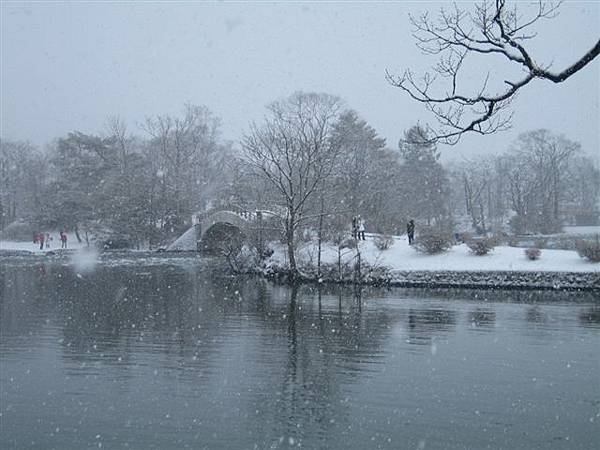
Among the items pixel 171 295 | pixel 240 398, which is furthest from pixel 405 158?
pixel 240 398

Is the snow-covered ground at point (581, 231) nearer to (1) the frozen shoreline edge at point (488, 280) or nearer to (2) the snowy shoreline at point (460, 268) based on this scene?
(2) the snowy shoreline at point (460, 268)

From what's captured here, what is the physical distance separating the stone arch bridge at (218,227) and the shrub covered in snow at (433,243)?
7031 mm

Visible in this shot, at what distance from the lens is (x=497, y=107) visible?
6258 millimetres

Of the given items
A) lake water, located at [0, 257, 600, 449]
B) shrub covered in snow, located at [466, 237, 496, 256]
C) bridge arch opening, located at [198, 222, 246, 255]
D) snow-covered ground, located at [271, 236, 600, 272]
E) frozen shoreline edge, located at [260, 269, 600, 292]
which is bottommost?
lake water, located at [0, 257, 600, 449]

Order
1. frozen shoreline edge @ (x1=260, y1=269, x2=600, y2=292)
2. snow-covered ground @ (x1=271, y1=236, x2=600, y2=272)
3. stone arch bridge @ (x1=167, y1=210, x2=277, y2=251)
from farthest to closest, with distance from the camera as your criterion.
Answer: stone arch bridge @ (x1=167, y1=210, x2=277, y2=251) < snow-covered ground @ (x1=271, y1=236, x2=600, y2=272) < frozen shoreline edge @ (x1=260, y1=269, x2=600, y2=292)

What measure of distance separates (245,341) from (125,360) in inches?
118

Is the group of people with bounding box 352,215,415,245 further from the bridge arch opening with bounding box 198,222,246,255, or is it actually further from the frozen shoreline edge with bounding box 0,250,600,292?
the bridge arch opening with bounding box 198,222,246,255

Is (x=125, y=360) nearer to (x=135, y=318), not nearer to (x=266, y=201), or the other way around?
(x=135, y=318)

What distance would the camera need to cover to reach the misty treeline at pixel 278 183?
31.3 m

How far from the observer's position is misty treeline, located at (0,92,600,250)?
3133 cm

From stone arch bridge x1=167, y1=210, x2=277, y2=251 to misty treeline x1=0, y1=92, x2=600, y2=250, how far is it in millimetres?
977

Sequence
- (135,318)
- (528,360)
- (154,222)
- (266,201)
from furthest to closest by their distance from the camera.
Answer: (154,222), (266,201), (135,318), (528,360)

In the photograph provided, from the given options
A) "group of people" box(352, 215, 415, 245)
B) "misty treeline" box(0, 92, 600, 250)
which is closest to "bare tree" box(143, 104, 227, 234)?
"misty treeline" box(0, 92, 600, 250)

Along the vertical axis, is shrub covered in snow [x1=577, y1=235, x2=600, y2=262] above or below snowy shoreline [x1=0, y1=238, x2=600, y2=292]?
above
